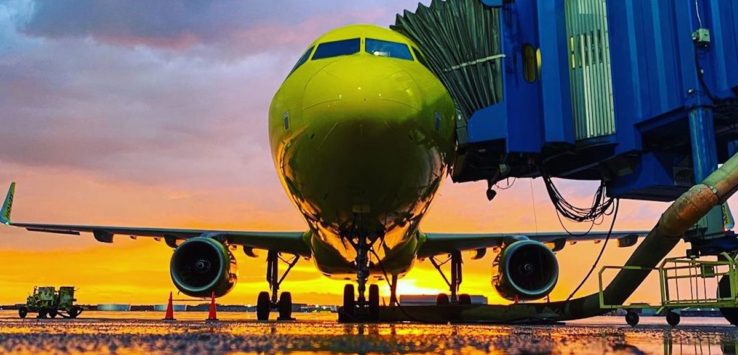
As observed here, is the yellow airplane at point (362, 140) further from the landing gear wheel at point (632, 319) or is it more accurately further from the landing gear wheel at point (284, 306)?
the landing gear wheel at point (284, 306)

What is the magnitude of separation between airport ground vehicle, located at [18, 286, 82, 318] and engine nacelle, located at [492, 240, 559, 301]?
18.1 m

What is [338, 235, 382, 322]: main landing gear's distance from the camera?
7750mm

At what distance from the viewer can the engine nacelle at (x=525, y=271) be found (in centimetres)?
1111

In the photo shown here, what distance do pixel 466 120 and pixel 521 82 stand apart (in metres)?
1.10

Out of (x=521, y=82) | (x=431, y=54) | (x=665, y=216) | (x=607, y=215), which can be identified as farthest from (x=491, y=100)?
(x=665, y=216)

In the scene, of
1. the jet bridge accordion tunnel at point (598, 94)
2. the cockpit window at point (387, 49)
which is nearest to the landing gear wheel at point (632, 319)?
the jet bridge accordion tunnel at point (598, 94)

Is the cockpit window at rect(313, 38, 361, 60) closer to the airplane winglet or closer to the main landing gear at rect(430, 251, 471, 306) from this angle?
the main landing gear at rect(430, 251, 471, 306)

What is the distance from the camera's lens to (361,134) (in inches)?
252

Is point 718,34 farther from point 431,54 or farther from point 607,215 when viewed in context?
point 431,54

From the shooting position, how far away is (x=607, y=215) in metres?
10.5

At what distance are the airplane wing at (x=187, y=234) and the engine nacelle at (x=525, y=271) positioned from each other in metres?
4.67

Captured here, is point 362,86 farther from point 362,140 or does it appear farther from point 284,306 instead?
point 284,306

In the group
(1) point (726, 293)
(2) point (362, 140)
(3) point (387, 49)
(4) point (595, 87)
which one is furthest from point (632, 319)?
(2) point (362, 140)

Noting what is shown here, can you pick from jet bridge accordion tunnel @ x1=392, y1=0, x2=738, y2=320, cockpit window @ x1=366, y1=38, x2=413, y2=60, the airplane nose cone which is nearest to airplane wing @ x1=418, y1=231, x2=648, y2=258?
jet bridge accordion tunnel @ x1=392, y1=0, x2=738, y2=320
